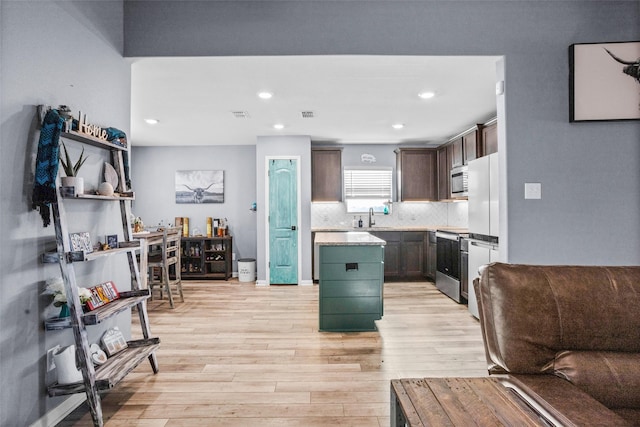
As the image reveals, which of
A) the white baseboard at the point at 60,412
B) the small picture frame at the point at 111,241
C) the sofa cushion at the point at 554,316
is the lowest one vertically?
the white baseboard at the point at 60,412

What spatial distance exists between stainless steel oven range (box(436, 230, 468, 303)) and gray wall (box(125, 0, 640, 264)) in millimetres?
1880

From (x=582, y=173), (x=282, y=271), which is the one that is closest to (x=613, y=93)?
(x=582, y=173)

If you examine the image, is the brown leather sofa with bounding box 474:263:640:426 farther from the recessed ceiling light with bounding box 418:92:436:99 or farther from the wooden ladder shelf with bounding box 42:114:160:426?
the recessed ceiling light with bounding box 418:92:436:99

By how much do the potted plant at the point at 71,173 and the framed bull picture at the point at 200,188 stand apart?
4691mm

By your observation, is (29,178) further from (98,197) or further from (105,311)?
(105,311)

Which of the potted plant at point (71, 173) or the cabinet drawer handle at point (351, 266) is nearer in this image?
the potted plant at point (71, 173)

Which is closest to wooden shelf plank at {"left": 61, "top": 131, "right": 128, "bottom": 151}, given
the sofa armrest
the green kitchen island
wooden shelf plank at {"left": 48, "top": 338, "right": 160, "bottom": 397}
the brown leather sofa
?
wooden shelf plank at {"left": 48, "top": 338, "right": 160, "bottom": 397}

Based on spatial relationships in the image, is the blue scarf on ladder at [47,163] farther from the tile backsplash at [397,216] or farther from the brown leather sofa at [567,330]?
the tile backsplash at [397,216]

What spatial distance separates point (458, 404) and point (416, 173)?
18.8ft

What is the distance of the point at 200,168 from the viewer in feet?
22.8

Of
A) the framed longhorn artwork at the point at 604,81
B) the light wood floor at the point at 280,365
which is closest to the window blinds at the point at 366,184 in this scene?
the light wood floor at the point at 280,365

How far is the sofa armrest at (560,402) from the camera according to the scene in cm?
97

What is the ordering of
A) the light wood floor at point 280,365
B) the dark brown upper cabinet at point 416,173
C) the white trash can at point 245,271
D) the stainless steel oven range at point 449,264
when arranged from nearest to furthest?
the light wood floor at point 280,365 < the stainless steel oven range at point 449,264 < the white trash can at point 245,271 < the dark brown upper cabinet at point 416,173

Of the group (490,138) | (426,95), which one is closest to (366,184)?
(490,138)
